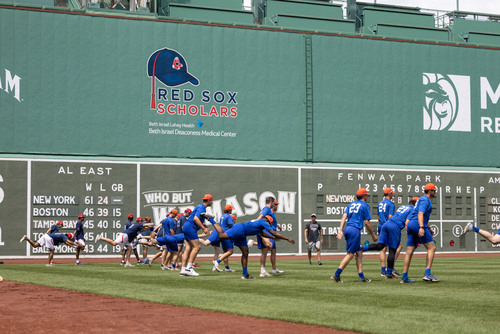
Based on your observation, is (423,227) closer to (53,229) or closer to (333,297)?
(333,297)

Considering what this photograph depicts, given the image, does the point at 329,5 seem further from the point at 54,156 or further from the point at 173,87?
the point at 54,156

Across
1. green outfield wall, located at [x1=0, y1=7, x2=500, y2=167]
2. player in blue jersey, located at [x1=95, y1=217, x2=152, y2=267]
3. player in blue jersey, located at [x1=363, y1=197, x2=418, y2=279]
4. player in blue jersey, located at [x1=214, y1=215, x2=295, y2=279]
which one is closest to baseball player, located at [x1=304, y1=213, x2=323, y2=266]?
player in blue jersey, located at [x1=95, y1=217, x2=152, y2=267]

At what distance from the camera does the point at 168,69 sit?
132 ft

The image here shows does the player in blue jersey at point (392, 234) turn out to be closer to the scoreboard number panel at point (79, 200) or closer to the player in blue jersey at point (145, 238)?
the player in blue jersey at point (145, 238)

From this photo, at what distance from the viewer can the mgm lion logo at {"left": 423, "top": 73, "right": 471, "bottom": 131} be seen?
45.5m

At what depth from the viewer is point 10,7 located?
38031mm

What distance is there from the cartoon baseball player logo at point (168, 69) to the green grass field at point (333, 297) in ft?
64.8

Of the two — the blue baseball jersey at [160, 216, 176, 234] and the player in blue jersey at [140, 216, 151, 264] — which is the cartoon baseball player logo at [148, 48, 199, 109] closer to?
the player in blue jersey at [140, 216, 151, 264]

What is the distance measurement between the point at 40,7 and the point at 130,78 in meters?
6.04

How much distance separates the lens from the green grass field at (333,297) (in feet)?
35.9

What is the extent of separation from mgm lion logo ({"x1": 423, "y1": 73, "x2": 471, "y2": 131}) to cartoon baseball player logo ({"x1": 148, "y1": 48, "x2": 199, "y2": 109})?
49.2ft

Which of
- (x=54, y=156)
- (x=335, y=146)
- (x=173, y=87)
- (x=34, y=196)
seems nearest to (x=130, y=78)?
(x=173, y=87)

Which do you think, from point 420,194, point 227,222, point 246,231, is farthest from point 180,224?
point 420,194

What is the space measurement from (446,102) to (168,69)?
59.0 feet
